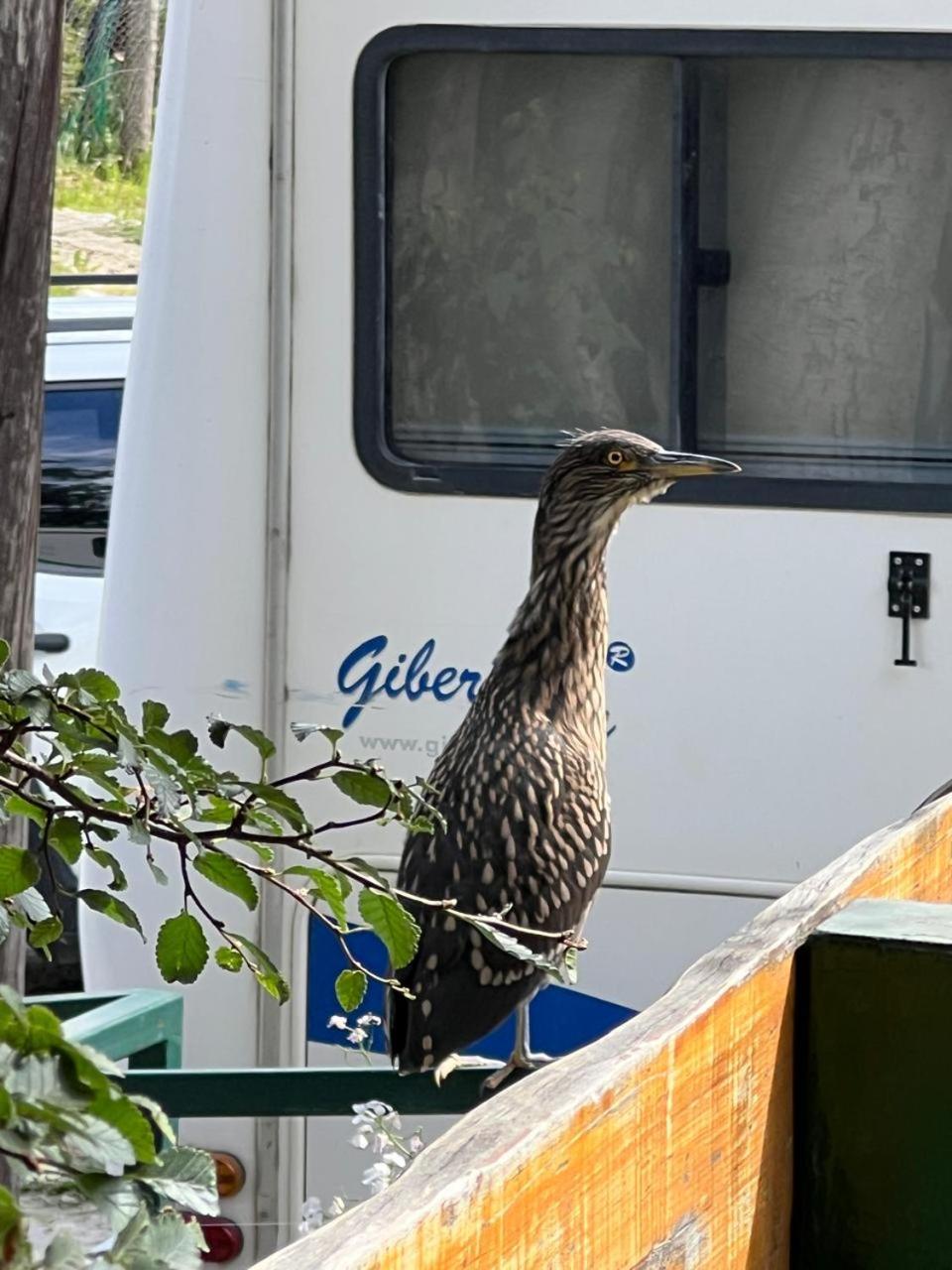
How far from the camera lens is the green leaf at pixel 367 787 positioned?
5.25 feet

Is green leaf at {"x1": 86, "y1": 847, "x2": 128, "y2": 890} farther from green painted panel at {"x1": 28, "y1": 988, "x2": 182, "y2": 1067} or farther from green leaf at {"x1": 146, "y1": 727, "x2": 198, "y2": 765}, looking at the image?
green painted panel at {"x1": 28, "y1": 988, "x2": 182, "y2": 1067}

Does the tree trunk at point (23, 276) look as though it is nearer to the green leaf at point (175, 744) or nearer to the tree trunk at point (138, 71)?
the green leaf at point (175, 744)

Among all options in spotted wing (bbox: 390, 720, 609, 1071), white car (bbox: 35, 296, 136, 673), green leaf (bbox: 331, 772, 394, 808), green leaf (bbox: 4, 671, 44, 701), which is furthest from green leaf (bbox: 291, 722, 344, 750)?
white car (bbox: 35, 296, 136, 673)

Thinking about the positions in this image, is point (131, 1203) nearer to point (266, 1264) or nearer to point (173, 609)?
point (266, 1264)

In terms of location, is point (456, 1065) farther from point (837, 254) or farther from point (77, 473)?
point (77, 473)

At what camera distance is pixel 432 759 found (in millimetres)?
3969

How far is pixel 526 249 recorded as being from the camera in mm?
3982

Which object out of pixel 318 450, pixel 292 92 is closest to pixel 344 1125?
pixel 318 450

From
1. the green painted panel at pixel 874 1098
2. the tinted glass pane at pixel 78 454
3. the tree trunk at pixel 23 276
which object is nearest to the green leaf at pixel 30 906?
the green painted panel at pixel 874 1098

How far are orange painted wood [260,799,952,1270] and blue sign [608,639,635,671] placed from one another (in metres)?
1.95

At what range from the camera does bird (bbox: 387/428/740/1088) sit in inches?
137

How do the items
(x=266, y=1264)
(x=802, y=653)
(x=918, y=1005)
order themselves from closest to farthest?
1. (x=266, y=1264)
2. (x=918, y=1005)
3. (x=802, y=653)

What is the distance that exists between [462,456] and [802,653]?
0.76 metres

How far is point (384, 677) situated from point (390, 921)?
2.43 metres
